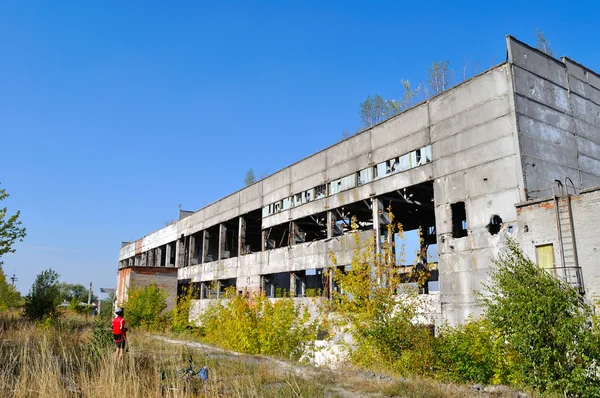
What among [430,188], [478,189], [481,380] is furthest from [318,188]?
[481,380]

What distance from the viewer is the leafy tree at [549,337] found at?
10.1 metres

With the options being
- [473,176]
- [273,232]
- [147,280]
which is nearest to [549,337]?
[473,176]

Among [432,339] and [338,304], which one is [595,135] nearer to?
[432,339]

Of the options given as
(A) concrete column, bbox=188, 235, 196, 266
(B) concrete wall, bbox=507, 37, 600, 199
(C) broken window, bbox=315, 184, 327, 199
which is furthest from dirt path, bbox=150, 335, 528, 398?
(A) concrete column, bbox=188, 235, 196, 266

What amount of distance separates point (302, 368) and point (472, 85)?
1384 centimetres

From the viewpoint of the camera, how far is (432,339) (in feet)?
42.2

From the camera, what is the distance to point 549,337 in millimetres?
10461

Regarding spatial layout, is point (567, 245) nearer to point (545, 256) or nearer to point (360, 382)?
point (545, 256)

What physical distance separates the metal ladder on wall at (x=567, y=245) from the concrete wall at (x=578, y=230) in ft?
0.33

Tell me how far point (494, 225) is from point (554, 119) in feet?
18.8

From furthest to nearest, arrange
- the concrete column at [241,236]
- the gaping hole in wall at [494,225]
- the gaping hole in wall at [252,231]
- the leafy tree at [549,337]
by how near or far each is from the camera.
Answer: the gaping hole in wall at [252,231]
the concrete column at [241,236]
the gaping hole in wall at [494,225]
the leafy tree at [549,337]

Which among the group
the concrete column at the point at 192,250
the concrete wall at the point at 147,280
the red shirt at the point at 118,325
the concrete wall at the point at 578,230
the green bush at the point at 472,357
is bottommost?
the green bush at the point at 472,357

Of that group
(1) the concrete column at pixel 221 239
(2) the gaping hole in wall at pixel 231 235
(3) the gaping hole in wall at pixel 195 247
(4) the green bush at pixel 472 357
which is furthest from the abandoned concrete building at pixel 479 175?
(3) the gaping hole in wall at pixel 195 247

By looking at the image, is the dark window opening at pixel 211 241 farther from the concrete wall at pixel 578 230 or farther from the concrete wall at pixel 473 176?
the concrete wall at pixel 578 230
